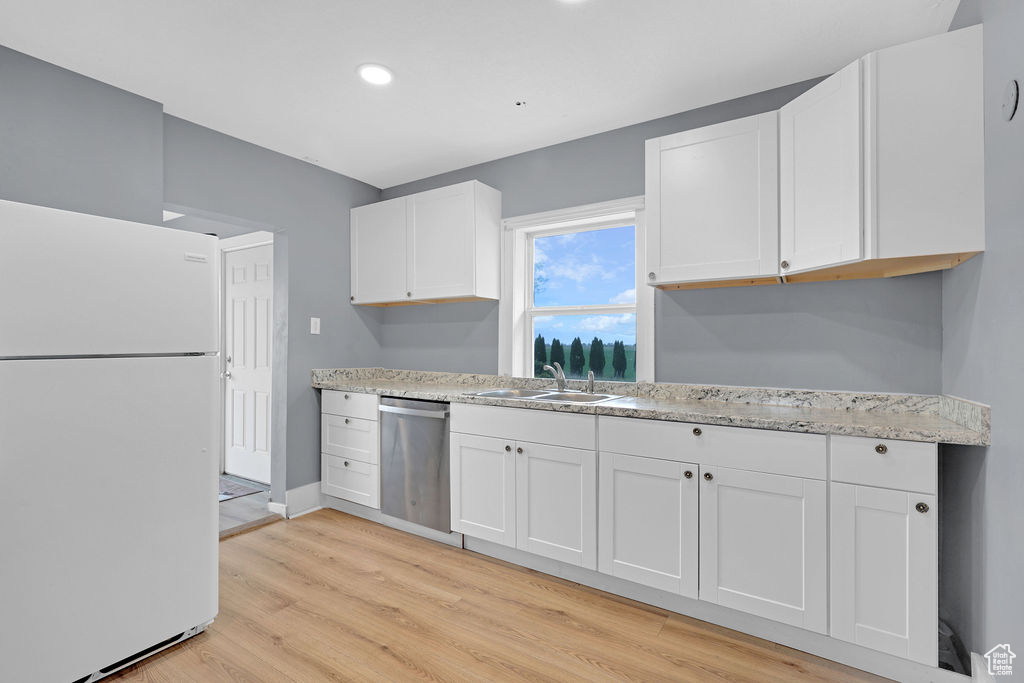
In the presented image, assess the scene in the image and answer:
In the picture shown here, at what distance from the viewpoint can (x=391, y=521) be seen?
123 inches

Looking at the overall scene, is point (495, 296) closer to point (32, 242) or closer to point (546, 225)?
point (546, 225)

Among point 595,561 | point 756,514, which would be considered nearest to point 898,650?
point 756,514

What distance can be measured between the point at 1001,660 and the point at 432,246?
3.22 m

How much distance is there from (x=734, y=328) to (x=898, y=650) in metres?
1.44

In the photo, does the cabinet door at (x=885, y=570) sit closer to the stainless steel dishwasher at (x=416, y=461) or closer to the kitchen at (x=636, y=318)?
the kitchen at (x=636, y=318)

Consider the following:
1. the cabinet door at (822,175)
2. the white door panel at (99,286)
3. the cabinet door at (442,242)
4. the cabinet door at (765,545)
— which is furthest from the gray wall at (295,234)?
the cabinet door at (822,175)

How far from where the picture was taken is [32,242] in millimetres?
1556

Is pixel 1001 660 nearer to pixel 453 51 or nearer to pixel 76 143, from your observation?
pixel 453 51

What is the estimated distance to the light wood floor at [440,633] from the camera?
5.75 feet

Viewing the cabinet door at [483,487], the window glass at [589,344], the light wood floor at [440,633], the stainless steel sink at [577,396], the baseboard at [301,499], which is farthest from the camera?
the baseboard at [301,499]

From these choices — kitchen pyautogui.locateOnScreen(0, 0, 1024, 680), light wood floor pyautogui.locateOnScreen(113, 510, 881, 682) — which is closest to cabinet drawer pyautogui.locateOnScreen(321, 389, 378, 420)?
kitchen pyautogui.locateOnScreen(0, 0, 1024, 680)

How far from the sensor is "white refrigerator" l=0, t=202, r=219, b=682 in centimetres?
153

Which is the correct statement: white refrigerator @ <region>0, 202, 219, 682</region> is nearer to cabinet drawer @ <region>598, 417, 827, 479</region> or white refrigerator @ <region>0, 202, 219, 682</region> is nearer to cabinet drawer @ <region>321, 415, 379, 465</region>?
cabinet drawer @ <region>321, 415, 379, 465</region>

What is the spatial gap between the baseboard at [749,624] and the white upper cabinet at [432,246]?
1.72 metres
